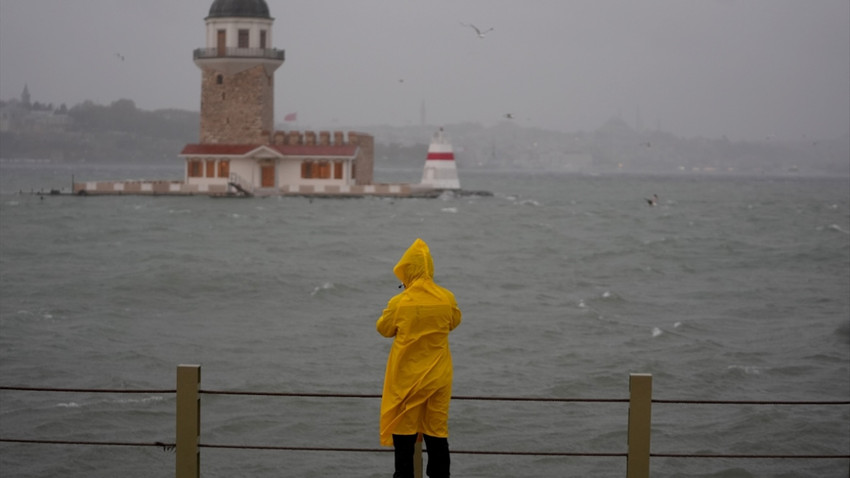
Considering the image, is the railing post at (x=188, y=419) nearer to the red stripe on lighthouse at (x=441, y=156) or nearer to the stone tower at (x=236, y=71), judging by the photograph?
the stone tower at (x=236, y=71)

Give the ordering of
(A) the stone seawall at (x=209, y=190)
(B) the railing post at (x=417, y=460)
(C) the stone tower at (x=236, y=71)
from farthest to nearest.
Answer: (A) the stone seawall at (x=209, y=190) → (C) the stone tower at (x=236, y=71) → (B) the railing post at (x=417, y=460)

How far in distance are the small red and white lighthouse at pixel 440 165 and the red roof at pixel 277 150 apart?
19.2 ft

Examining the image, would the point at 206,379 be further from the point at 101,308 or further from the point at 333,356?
the point at 101,308

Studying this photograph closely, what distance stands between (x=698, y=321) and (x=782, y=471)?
9723 mm

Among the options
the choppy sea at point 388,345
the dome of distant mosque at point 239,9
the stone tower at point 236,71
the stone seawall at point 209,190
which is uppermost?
the dome of distant mosque at point 239,9

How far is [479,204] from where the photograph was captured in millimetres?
68312

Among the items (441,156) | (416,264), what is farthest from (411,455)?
(441,156)

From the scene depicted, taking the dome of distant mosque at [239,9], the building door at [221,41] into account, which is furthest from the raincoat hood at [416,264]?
the building door at [221,41]

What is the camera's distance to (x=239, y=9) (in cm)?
5919

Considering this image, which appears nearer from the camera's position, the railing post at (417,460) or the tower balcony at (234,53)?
the railing post at (417,460)

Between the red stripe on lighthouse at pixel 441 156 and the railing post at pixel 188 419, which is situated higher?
the red stripe on lighthouse at pixel 441 156

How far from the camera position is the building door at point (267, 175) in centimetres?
6109

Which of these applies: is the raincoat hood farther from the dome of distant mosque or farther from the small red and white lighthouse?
the small red and white lighthouse

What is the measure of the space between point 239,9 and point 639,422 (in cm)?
5547
